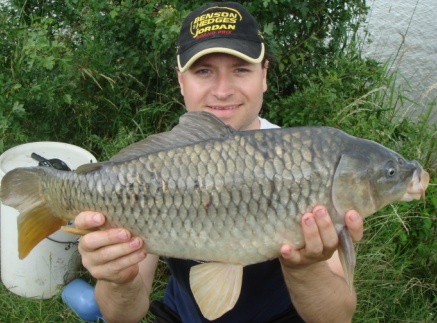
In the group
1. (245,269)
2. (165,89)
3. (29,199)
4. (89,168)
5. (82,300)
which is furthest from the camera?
(165,89)

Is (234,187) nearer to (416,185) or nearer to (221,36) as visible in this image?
(416,185)

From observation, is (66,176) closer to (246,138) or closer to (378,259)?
(246,138)

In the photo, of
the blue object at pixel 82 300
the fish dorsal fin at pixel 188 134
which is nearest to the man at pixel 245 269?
the fish dorsal fin at pixel 188 134

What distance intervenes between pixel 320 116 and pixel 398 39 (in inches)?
74.0

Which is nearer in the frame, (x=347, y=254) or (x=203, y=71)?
(x=347, y=254)

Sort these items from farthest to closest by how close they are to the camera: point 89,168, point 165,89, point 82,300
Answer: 1. point 165,89
2. point 82,300
3. point 89,168

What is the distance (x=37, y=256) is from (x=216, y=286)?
1.26 meters

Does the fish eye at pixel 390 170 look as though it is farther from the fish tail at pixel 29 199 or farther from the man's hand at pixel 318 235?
the fish tail at pixel 29 199

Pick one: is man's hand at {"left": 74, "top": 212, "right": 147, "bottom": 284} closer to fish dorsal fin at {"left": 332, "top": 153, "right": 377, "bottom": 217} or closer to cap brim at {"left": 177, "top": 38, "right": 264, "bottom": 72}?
fish dorsal fin at {"left": 332, "top": 153, "right": 377, "bottom": 217}

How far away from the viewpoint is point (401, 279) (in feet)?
7.72

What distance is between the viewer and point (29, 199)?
1473 mm

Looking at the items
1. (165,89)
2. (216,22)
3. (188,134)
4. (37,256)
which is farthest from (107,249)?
(165,89)

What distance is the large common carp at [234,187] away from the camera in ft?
4.13

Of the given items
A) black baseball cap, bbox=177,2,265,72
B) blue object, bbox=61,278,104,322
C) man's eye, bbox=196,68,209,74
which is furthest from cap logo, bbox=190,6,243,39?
blue object, bbox=61,278,104,322
